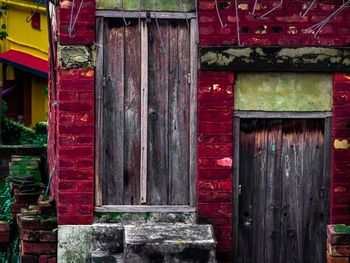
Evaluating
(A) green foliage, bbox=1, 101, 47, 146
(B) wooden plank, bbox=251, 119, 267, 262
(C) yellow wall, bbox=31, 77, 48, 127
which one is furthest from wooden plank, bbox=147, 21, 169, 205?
(C) yellow wall, bbox=31, 77, 48, 127

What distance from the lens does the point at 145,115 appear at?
372 inches

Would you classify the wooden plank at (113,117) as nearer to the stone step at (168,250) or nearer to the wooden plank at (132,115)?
the wooden plank at (132,115)

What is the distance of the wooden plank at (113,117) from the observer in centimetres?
938

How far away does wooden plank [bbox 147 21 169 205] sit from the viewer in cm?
942

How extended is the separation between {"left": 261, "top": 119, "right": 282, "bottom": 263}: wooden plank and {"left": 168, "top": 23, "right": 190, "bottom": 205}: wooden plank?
83cm

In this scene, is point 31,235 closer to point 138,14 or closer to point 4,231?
point 4,231

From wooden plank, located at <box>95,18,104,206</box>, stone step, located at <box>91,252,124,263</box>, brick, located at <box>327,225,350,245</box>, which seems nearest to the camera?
brick, located at <box>327,225,350,245</box>

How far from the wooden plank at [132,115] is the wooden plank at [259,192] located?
1194 millimetres

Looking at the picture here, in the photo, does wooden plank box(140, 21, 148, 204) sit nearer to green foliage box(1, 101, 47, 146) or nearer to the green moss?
the green moss

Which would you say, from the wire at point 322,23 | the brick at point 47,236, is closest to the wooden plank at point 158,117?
the brick at point 47,236

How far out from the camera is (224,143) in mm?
9391

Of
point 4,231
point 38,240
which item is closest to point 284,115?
point 38,240

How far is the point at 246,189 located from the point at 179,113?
40.9 inches

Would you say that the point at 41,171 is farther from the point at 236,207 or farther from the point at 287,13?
the point at 287,13
